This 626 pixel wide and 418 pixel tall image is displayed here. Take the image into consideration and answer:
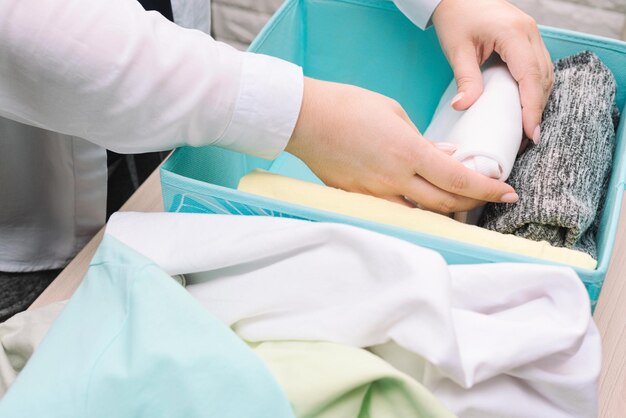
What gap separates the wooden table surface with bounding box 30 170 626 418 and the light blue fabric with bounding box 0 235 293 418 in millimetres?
200

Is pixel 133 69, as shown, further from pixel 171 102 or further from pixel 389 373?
pixel 389 373

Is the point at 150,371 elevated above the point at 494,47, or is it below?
below

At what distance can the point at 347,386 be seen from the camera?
31cm

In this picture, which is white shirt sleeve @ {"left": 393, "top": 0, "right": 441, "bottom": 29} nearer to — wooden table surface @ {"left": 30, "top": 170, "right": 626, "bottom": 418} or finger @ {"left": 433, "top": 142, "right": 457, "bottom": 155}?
finger @ {"left": 433, "top": 142, "right": 457, "bottom": 155}

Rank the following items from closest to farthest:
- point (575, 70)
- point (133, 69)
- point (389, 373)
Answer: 1. point (389, 373)
2. point (133, 69)
3. point (575, 70)

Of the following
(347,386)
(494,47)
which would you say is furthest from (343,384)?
(494,47)

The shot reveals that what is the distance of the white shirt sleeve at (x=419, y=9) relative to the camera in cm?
59

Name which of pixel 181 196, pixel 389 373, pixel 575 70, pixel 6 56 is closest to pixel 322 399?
pixel 389 373

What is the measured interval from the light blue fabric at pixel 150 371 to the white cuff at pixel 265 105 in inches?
5.9

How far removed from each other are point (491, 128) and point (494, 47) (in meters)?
0.11

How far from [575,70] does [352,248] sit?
0.32 meters

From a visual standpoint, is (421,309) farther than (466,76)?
No

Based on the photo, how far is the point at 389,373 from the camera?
0.31 meters

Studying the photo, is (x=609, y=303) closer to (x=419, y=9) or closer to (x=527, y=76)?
(x=527, y=76)
